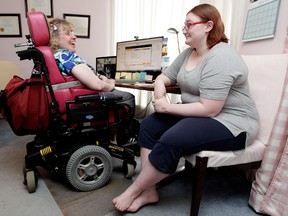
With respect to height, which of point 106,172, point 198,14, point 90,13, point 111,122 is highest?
point 90,13

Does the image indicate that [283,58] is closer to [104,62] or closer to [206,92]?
[206,92]

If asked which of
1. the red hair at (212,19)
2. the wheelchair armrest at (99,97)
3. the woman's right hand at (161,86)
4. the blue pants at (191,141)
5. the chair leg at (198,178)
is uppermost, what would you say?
the red hair at (212,19)

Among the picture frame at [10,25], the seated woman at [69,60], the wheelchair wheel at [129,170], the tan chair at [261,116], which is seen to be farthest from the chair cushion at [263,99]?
the picture frame at [10,25]

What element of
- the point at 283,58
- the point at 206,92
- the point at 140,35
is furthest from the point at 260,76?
the point at 140,35

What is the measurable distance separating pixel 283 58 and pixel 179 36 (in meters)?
1.53

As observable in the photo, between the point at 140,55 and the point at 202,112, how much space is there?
4.88ft

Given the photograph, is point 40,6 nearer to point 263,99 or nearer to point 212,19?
point 212,19

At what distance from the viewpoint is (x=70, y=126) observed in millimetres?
1345

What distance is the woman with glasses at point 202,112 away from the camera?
3.37 ft

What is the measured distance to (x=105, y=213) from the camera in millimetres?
1191

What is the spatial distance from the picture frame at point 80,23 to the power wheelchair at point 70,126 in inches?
87.4

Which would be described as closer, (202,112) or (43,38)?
(202,112)

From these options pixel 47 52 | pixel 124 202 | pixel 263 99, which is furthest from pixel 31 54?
pixel 263 99

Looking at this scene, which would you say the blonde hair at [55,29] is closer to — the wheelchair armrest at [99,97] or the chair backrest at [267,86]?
the wheelchair armrest at [99,97]
